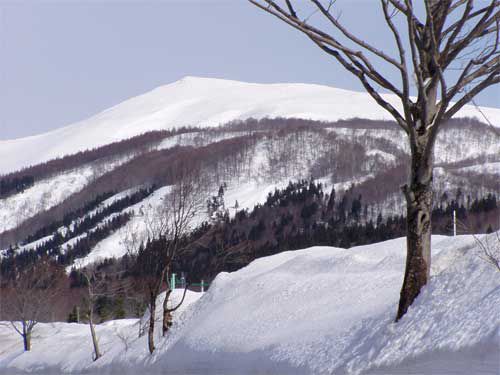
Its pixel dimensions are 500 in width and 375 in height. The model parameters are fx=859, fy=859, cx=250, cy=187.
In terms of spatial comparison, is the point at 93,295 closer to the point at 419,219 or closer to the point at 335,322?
the point at 335,322

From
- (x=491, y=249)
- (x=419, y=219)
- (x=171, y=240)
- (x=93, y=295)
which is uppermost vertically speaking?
(x=419, y=219)

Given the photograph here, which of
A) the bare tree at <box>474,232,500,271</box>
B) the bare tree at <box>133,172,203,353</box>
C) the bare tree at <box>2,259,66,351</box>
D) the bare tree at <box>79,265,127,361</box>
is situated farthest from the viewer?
the bare tree at <box>2,259,66,351</box>

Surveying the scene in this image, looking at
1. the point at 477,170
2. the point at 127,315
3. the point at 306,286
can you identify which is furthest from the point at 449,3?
the point at 477,170

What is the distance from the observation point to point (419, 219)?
1364cm

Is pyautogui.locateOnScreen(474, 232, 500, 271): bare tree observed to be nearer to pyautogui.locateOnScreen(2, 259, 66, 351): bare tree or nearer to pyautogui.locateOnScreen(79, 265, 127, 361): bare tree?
pyautogui.locateOnScreen(79, 265, 127, 361): bare tree

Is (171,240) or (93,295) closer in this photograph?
(171,240)

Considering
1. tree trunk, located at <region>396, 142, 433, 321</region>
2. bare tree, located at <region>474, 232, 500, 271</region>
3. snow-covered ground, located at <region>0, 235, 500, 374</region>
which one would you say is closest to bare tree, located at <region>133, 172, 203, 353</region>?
snow-covered ground, located at <region>0, 235, 500, 374</region>

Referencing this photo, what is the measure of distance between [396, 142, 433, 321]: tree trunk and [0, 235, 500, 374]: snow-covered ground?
0.30m

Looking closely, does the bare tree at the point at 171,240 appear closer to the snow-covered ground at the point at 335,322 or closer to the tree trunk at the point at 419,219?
the snow-covered ground at the point at 335,322

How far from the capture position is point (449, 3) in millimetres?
13805

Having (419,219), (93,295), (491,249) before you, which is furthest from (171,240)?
(419,219)

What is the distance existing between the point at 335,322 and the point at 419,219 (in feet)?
12.2

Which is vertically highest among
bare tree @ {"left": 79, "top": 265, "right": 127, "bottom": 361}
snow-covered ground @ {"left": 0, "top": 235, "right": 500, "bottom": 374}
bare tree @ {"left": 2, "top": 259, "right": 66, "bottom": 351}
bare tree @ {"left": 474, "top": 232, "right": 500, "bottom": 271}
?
bare tree @ {"left": 474, "top": 232, "right": 500, "bottom": 271}

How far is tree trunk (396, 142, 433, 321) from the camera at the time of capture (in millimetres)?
13641
